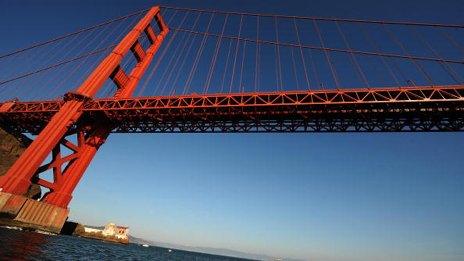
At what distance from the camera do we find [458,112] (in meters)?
22.5

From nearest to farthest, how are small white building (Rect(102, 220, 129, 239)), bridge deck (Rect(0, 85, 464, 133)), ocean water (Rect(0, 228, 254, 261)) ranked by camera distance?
1. ocean water (Rect(0, 228, 254, 261))
2. bridge deck (Rect(0, 85, 464, 133))
3. small white building (Rect(102, 220, 129, 239))

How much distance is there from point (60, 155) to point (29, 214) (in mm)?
5500

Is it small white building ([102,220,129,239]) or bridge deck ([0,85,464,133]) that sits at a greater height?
small white building ([102,220,129,239])

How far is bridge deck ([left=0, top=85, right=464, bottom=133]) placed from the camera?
2294cm

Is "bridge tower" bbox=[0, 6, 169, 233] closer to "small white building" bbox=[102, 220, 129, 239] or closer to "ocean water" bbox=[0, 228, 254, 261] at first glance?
"ocean water" bbox=[0, 228, 254, 261]

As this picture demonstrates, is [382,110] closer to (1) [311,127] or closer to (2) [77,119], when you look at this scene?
(1) [311,127]

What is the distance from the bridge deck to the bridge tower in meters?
1.33

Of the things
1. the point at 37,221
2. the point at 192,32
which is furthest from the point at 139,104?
the point at 192,32

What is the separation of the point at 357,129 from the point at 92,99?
22392mm

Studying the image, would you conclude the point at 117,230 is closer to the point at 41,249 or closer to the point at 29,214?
the point at 29,214

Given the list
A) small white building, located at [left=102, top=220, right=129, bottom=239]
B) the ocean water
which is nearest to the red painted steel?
the ocean water

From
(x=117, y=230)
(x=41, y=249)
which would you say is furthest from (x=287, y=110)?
(x=117, y=230)

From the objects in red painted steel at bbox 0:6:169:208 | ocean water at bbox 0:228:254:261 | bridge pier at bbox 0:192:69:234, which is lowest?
→ ocean water at bbox 0:228:254:261

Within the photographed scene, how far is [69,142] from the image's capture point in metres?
29.5
